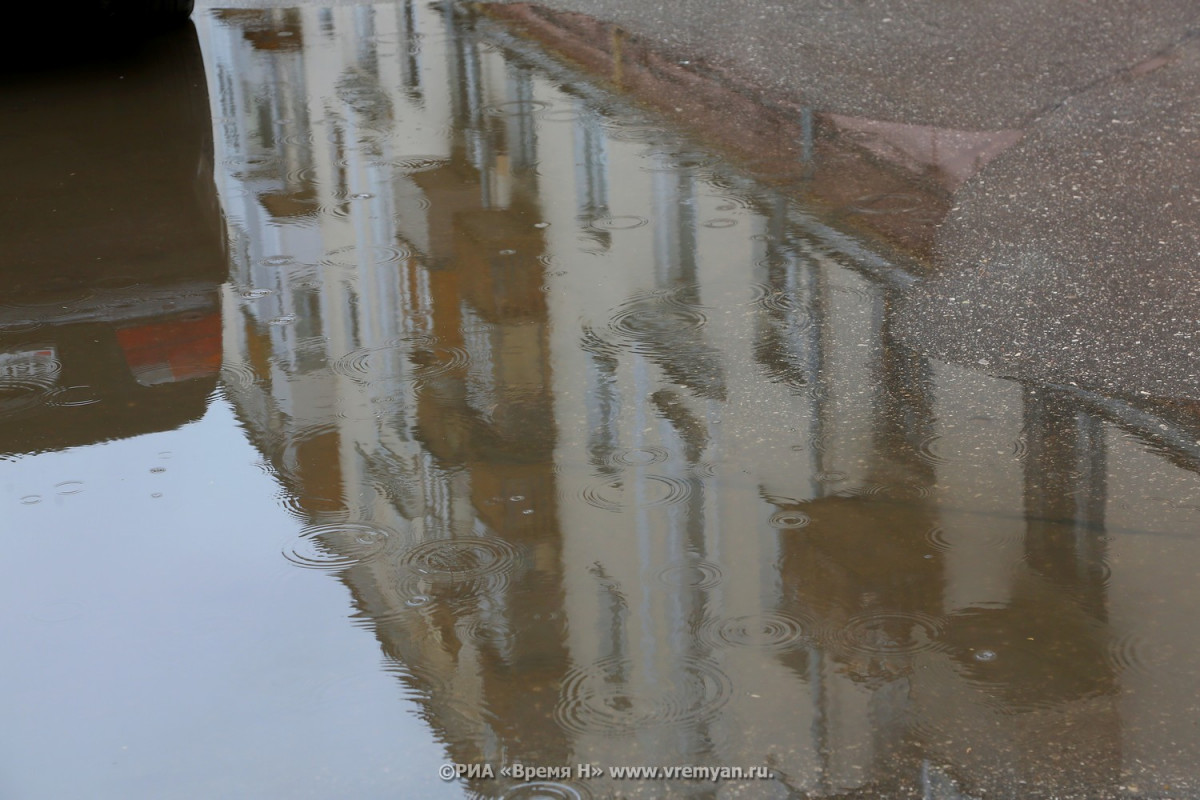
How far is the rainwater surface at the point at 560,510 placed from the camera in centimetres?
273

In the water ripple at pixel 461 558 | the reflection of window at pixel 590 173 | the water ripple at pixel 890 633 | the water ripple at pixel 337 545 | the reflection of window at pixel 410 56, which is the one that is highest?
the reflection of window at pixel 410 56

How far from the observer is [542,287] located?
5.15 m

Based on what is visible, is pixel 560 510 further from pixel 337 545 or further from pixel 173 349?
pixel 173 349

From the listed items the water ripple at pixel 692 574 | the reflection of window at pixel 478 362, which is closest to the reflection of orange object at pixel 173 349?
the reflection of window at pixel 478 362

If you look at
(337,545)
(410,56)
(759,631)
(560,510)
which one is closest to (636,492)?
(560,510)

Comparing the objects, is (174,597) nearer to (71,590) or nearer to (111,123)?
(71,590)

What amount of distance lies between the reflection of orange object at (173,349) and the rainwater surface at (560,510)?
2 centimetres

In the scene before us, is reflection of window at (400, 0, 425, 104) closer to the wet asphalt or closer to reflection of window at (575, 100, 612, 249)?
reflection of window at (575, 100, 612, 249)

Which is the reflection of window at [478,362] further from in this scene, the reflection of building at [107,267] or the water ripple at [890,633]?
the water ripple at [890,633]

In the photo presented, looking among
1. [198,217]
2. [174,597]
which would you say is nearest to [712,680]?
[174,597]

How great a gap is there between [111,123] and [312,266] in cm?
314

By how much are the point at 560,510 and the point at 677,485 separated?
1.14 feet

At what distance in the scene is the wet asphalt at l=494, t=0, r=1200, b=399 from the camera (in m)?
4.41

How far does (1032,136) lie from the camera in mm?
6277
